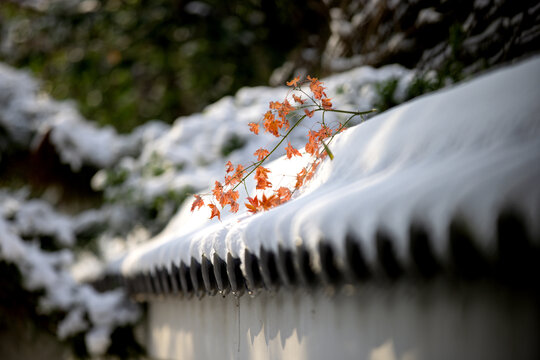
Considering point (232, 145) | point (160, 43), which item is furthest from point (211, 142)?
point (160, 43)

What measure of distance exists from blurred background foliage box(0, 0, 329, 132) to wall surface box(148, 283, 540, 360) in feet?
18.9

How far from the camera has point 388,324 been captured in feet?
3.79

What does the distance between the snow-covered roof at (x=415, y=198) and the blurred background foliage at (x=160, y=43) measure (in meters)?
5.76

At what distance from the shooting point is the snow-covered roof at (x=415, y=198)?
2.86 ft

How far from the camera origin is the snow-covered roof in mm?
872

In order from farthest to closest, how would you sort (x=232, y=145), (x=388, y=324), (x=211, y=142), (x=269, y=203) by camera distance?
(x=211, y=142) → (x=232, y=145) → (x=269, y=203) → (x=388, y=324)

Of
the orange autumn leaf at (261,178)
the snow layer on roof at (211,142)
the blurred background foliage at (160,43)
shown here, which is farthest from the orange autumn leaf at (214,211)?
the blurred background foliage at (160,43)

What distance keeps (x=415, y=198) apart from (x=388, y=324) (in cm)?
35

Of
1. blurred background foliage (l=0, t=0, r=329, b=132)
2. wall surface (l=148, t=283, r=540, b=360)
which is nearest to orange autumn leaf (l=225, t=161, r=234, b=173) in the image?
wall surface (l=148, t=283, r=540, b=360)

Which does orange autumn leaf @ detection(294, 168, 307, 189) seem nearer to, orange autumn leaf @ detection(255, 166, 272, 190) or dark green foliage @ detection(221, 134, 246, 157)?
orange autumn leaf @ detection(255, 166, 272, 190)

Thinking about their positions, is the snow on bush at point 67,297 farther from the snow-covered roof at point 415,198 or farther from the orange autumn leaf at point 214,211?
the snow-covered roof at point 415,198

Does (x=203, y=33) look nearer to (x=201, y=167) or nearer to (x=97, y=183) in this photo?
(x=97, y=183)

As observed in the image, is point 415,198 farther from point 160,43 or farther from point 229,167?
point 160,43

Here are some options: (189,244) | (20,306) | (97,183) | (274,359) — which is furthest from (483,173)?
(97,183)
